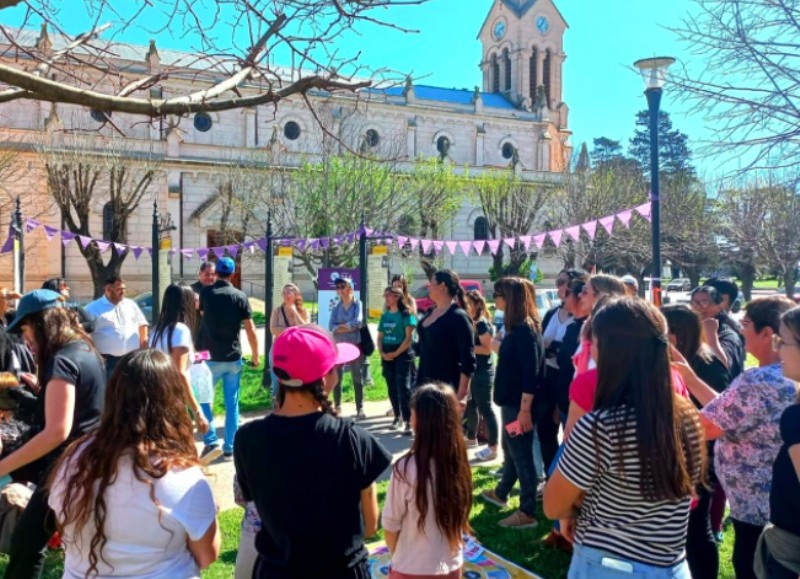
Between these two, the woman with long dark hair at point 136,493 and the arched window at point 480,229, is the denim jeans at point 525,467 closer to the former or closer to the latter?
the woman with long dark hair at point 136,493

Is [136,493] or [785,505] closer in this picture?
[136,493]

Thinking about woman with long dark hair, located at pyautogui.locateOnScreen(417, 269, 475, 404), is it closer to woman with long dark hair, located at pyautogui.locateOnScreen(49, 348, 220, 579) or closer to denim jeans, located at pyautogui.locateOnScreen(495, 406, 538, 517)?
denim jeans, located at pyautogui.locateOnScreen(495, 406, 538, 517)

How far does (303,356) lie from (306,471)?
1.36 ft

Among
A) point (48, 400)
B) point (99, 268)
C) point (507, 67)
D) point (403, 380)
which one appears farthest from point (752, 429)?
point (507, 67)

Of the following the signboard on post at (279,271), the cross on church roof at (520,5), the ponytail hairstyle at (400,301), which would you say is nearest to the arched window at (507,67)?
the cross on church roof at (520,5)

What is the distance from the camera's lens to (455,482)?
298cm

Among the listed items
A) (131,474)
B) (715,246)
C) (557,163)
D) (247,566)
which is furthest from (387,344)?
(557,163)

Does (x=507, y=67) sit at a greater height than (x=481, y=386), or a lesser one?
greater

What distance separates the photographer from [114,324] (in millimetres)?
6508

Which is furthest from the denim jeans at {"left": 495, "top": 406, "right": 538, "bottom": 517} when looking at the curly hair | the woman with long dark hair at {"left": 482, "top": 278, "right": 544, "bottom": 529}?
the curly hair

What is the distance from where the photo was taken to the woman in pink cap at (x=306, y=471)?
7.60 ft

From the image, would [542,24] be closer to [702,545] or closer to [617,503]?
[702,545]

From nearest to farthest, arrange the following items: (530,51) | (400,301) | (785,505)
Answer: (785,505), (400,301), (530,51)

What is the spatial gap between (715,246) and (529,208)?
9.49 metres
